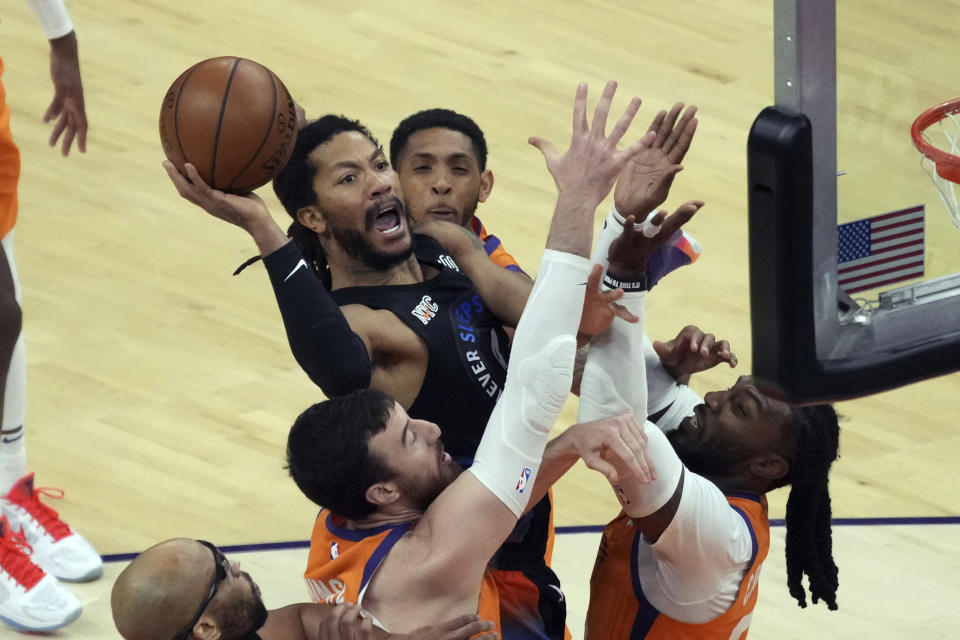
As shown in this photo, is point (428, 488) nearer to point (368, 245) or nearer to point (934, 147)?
point (368, 245)

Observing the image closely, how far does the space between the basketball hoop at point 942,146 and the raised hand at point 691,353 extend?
704 mm

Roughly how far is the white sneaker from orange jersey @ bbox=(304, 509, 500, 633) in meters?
1.32

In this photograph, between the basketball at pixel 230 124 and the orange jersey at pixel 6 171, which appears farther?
the orange jersey at pixel 6 171

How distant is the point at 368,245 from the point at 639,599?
0.95m

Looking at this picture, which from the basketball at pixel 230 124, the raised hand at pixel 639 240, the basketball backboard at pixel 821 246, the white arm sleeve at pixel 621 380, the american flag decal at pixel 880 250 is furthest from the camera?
the basketball at pixel 230 124

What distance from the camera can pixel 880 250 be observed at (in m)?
2.96

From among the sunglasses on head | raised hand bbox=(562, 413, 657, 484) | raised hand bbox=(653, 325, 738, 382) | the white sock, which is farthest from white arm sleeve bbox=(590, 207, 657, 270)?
the white sock

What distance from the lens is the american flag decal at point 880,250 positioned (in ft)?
9.58

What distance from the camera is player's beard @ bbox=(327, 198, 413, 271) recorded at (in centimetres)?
366

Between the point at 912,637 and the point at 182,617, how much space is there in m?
2.34

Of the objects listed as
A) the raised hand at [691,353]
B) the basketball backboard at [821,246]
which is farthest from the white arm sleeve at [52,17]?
the basketball backboard at [821,246]

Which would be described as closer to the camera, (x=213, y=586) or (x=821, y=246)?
(x=821, y=246)

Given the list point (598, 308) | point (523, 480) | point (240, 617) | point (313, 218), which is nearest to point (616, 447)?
point (523, 480)

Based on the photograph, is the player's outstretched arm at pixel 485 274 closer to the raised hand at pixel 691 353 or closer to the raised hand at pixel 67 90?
the raised hand at pixel 691 353
